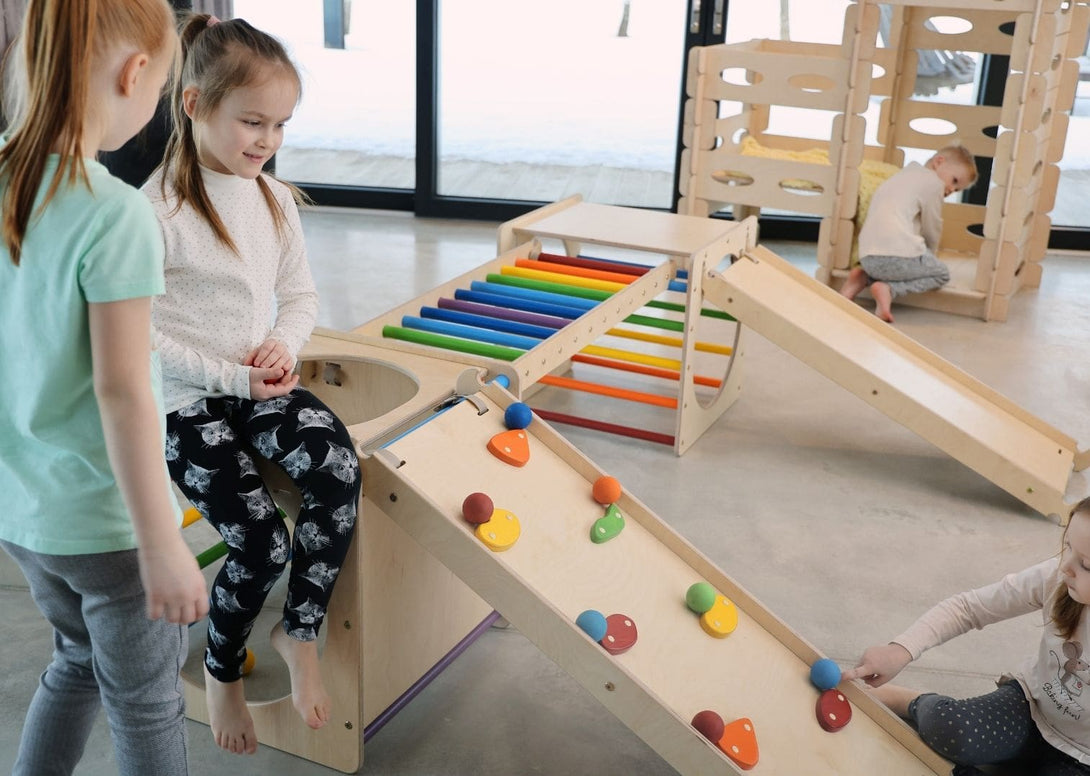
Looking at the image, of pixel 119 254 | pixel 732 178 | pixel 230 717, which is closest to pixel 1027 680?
pixel 230 717

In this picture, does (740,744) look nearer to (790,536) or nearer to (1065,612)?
(1065,612)

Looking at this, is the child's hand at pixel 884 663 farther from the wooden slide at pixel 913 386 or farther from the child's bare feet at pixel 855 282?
the child's bare feet at pixel 855 282

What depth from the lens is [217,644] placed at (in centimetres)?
157

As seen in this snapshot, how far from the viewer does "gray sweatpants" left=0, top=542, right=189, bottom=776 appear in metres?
1.13

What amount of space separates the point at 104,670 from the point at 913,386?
202 centimetres

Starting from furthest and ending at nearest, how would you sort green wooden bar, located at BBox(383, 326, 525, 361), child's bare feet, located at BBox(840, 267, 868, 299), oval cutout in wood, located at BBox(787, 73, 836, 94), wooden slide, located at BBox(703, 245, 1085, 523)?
oval cutout in wood, located at BBox(787, 73, 836, 94) → child's bare feet, located at BBox(840, 267, 868, 299) → wooden slide, located at BBox(703, 245, 1085, 523) → green wooden bar, located at BBox(383, 326, 525, 361)

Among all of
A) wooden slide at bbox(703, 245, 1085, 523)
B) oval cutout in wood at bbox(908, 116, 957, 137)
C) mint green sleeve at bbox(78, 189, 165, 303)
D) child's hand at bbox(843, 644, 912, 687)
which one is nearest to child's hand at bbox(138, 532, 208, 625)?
mint green sleeve at bbox(78, 189, 165, 303)

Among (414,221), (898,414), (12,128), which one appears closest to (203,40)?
(12,128)

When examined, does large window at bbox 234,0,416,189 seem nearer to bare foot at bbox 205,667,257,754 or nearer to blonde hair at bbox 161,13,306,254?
blonde hair at bbox 161,13,306,254

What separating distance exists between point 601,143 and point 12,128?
4264 mm

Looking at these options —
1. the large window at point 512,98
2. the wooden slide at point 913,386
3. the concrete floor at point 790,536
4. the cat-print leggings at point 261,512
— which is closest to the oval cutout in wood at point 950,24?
the large window at point 512,98

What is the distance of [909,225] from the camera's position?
3947 millimetres

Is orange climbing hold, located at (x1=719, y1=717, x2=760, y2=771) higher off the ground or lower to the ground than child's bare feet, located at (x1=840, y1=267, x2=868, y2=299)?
lower

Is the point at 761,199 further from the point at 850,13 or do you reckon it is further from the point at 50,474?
the point at 50,474
